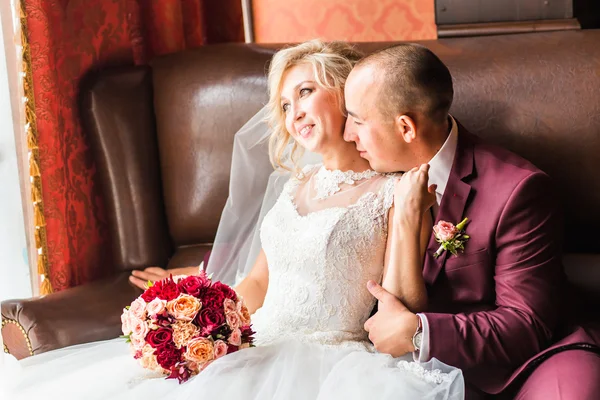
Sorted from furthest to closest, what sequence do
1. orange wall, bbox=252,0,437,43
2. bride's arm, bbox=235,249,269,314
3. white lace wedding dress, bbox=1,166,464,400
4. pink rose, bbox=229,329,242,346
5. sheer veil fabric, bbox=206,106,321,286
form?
orange wall, bbox=252,0,437,43
sheer veil fabric, bbox=206,106,321,286
bride's arm, bbox=235,249,269,314
pink rose, bbox=229,329,242,346
white lace wedding dress, bbox=1,166,464,400

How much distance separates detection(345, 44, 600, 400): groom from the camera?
7.23 feet

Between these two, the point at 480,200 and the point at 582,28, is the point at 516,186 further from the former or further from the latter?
the point at 582,28

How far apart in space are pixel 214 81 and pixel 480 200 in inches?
53.9

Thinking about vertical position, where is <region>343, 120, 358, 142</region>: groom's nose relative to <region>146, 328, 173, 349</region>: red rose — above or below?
above

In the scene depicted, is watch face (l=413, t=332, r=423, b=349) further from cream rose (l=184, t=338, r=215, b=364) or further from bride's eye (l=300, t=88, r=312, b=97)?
bride's eye (l=300, t=88, r=312, b=97)

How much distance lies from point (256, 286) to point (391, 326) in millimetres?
681

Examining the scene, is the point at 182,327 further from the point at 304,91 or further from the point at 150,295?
the point at 304,91

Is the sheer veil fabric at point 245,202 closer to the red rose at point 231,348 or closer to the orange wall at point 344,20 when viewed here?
the red rose at point 231,348

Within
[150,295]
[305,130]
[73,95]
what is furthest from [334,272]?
[73,95]

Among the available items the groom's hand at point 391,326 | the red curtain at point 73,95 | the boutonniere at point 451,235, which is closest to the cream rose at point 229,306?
the groom's hand at point 391,326

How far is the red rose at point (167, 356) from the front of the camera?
2125 millimetres

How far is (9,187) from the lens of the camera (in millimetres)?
3008

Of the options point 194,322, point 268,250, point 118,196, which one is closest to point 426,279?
point 268,250

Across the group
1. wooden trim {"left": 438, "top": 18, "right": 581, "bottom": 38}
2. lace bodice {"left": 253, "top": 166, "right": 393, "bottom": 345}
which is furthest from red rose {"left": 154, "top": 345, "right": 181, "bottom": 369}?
wooden trim {"left": 438, "top": 18, "right": 581, "bottom": 38}
